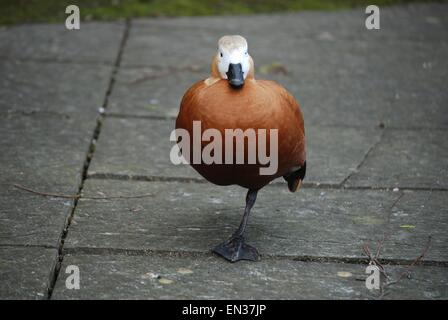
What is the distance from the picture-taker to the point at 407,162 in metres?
4.12

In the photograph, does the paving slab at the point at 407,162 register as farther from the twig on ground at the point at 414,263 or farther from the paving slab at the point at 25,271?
the paving slab at the point at 25,271

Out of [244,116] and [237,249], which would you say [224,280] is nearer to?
[237,249]

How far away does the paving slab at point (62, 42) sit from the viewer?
530cm

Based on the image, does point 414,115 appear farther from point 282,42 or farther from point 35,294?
point 35,294

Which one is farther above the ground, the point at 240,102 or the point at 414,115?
the point at 240,102

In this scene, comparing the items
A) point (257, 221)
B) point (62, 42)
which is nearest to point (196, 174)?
point (257, 221)

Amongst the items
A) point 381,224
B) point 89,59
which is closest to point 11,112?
point 89,59

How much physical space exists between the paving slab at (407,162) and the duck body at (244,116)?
0.92 meters

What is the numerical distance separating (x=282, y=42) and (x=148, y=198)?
259cm

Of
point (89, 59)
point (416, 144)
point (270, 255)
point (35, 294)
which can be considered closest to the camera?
point (35, 294)

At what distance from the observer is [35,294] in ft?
8.93

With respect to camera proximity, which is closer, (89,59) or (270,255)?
(270,255)

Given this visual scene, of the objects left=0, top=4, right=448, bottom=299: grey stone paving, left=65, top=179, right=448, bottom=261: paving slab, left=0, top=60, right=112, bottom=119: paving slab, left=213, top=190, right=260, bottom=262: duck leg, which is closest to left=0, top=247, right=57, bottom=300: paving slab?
left=0, top=4, right=448, bottom=299: grey stone paving
